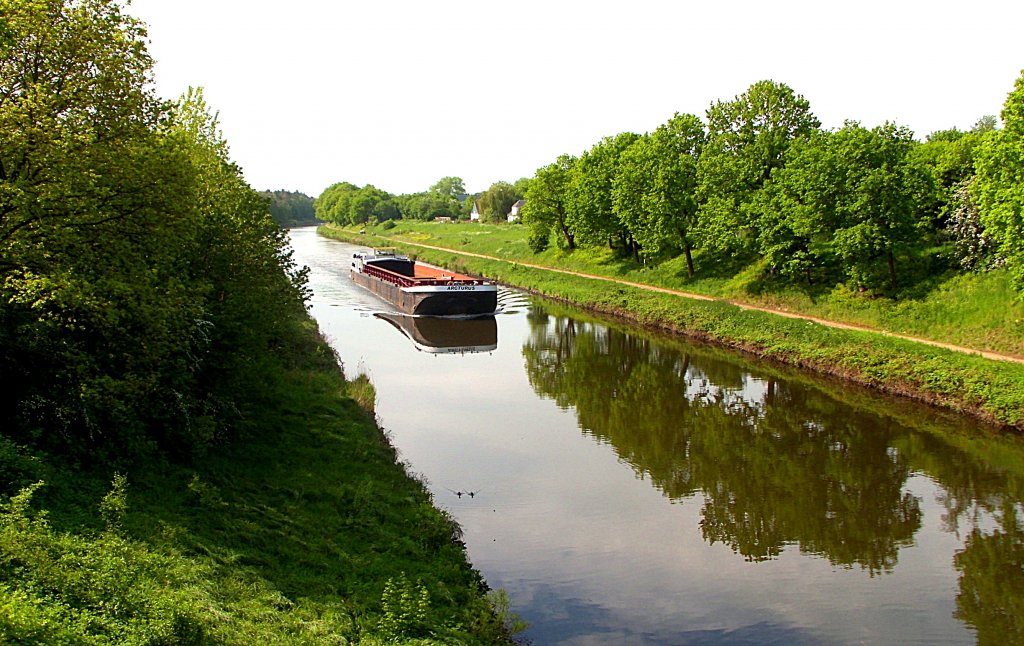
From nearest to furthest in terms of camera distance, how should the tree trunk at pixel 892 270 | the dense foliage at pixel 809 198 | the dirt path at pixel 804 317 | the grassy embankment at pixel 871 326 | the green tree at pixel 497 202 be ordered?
the grassy embankment at pixel 871 326 < the dirt path at pixel 804 317 < the dense foliage at pixel 809 198 < the tree trunk at pixel 892 270 < the green tree at pixel 497 202

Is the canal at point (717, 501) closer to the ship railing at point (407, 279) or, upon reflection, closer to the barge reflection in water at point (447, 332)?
the barge reflection in water at point (447, 332)

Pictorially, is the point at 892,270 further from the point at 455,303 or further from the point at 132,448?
the point at 132,448

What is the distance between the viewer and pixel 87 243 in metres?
9.88

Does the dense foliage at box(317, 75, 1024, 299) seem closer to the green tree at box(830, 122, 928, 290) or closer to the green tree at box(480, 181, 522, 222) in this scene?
the green tree at box(830, 122, 928, 290)

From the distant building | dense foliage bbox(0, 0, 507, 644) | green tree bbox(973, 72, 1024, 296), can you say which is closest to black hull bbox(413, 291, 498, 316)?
green tree bbox(973, 72, 1024, 296)

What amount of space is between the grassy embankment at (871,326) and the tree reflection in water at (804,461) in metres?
0.99

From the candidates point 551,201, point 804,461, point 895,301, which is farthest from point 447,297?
point 804,461

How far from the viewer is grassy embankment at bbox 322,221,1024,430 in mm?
20438

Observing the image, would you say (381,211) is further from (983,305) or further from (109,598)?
(109,598)

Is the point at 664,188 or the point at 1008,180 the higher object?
the point at 664,188

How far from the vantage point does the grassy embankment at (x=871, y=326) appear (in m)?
20.4

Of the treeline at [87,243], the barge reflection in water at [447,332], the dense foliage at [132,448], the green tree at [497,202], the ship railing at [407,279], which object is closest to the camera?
the dense foliage at [132,448]

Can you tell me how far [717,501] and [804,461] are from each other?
137 inches

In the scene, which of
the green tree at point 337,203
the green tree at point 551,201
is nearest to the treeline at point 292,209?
the green tree at point 337,203
